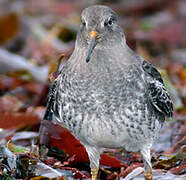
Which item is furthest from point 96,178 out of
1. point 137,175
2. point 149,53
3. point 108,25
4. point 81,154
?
point 149,53

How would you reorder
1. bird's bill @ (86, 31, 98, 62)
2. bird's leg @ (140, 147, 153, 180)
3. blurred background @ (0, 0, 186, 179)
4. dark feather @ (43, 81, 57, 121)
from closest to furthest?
bird's bill @ (86, 31, 98, 62)
bird's leg @ (140, 147, 153, 180)
dark feather @ (43, 81, 57, 121)
blurred background @ (0, 0, 186, 179)

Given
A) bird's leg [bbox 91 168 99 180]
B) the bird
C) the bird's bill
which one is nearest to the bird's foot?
the bird

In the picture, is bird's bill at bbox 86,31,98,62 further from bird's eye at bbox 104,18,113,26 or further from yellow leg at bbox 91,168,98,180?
yellow leg at bbox 91,168,98,180

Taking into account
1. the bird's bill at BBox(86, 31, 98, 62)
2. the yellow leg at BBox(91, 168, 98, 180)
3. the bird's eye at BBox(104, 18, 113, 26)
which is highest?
the bird's eye at BBox(104, 18, 113, 26)

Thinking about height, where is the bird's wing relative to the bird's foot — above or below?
above

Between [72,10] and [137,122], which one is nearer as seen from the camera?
[137,122]

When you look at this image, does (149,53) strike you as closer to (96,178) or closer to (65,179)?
(96,178)

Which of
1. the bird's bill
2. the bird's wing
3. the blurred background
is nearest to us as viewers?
the bird's bill
